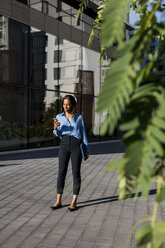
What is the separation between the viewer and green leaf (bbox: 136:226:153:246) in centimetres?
66

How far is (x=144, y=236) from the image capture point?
2.17 feet

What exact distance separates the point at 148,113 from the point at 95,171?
361 inches

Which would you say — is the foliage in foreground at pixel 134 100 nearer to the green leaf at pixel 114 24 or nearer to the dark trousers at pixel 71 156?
the green leaf at pixel 114 24

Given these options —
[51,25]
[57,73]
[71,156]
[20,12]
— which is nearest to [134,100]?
[71,156]


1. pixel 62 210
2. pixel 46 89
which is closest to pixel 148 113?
pixel 62 210

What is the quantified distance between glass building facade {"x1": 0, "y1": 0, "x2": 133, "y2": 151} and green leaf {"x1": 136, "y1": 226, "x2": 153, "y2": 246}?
1445 centimetres

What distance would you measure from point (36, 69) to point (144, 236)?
1797cm

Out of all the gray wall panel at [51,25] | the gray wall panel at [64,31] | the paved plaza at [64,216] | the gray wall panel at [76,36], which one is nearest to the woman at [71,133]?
the paved plaza at [64,216]

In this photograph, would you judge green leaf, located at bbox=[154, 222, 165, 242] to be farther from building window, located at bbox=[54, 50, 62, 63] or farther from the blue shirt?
building window, located at bbox=[54, 50, 62, 63]

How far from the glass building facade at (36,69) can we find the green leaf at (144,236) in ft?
47.4

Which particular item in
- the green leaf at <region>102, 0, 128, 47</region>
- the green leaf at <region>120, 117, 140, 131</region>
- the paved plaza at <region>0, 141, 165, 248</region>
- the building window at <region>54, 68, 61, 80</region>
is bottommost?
the paved plaza at <region>0, 141, 165, 248</region>

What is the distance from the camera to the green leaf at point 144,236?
66 cm

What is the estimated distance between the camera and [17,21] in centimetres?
1683

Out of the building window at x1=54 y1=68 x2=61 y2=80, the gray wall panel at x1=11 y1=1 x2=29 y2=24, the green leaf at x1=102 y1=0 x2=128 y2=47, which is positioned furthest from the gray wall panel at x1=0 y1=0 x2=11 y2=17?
the green leaf at x1=102 y1=0 x2=128 y2=47
